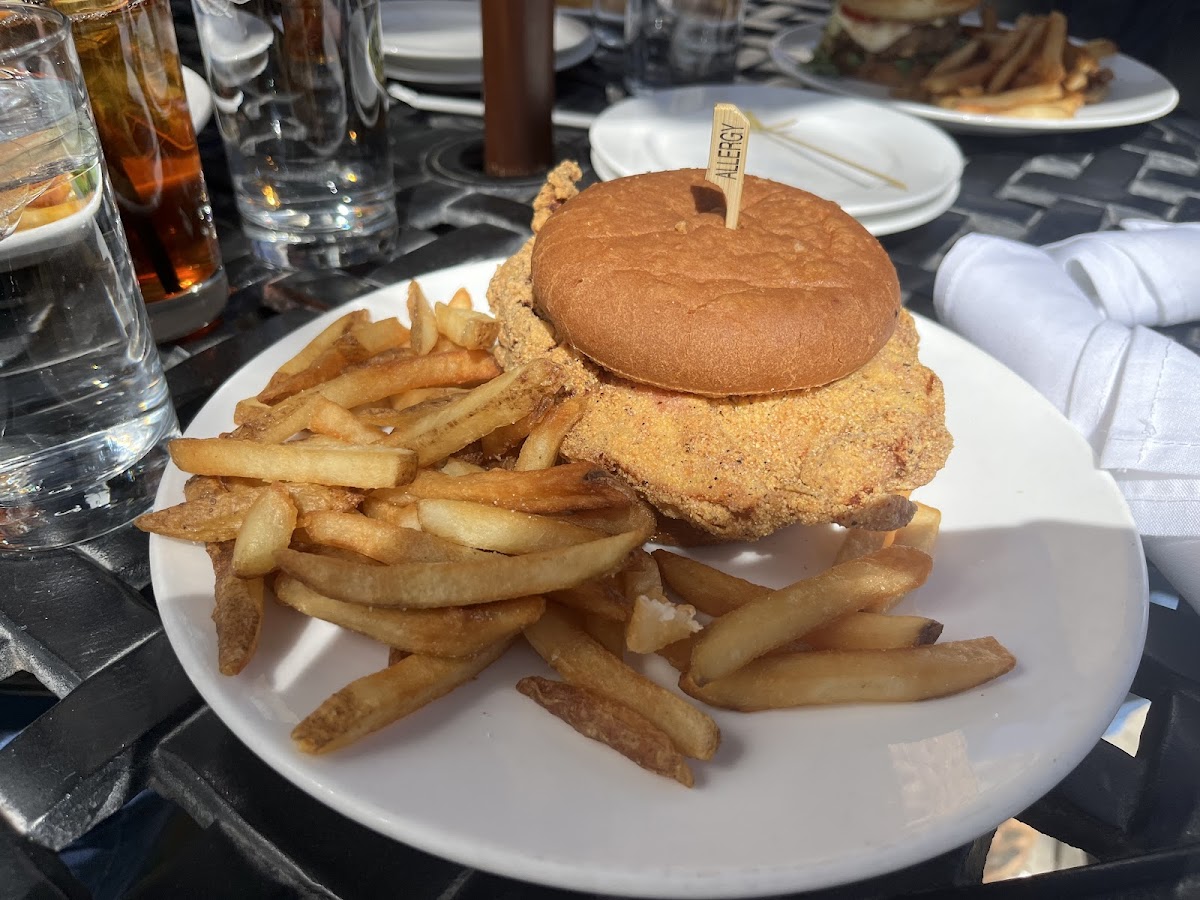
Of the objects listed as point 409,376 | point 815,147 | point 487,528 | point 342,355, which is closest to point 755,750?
point 487,528

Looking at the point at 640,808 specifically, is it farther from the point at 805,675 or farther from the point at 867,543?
the point at 867,543

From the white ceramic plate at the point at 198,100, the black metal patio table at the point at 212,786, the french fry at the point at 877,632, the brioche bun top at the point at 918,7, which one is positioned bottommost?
the black metal patio table at the point at 212,786

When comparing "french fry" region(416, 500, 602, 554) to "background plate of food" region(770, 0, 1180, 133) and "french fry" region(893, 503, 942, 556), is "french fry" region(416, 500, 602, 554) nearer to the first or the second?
"french fry" region(893, 503, 942, 556)

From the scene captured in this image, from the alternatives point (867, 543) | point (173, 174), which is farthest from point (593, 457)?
point (173, 174)

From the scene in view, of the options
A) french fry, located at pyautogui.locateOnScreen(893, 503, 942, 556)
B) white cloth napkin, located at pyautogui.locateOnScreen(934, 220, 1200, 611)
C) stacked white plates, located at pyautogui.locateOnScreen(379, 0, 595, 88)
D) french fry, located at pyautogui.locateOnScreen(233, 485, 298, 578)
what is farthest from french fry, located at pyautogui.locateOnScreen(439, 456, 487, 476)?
stacked white plates, located at pyautogui.locateOnScreen(379, 0, 595, 88)

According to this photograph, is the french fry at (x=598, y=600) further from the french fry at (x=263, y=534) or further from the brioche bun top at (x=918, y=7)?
the brioche bun top at (x=918, y=7)

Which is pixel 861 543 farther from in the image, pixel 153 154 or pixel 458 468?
pixel 153 154

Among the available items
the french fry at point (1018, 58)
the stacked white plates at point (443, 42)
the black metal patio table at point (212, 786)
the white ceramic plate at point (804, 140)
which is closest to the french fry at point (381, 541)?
the black metal patio table at point (212, 786)
